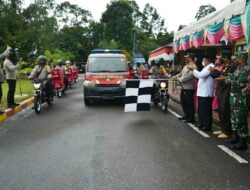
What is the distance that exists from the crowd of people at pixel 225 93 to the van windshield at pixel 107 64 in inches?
189

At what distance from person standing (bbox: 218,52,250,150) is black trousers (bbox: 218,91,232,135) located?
2.44 feet

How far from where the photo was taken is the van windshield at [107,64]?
1427cm

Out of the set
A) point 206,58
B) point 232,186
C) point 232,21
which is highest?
point 232,21

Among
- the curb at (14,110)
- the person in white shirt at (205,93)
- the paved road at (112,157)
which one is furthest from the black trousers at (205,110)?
the curb at (14,110)

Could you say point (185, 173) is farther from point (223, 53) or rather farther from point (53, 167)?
point (223, 53)

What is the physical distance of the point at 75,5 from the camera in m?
79.4

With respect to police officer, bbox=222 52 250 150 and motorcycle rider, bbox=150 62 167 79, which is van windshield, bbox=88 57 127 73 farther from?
police officer, bbox=222 52 250 150

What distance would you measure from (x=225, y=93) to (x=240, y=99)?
0.99m

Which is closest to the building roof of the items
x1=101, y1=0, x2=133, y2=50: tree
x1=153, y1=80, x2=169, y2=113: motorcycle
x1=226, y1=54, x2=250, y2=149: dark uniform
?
x1=153, y1=80, x2=169, y2=113: motorcycle

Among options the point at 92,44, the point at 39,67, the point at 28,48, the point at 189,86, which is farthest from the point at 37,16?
the point at 189,86

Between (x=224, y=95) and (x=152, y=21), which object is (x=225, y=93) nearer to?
(x=224, y=95)

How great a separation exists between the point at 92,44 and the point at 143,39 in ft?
34.2

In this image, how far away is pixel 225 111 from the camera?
764 centimetres

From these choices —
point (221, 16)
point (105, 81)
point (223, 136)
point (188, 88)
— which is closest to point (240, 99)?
point (223, 136)
